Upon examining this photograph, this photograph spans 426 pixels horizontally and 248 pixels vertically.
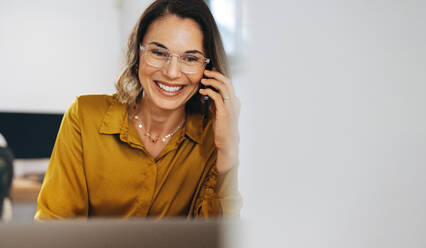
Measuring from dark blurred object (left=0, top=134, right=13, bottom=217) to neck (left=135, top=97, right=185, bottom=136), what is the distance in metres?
0.59

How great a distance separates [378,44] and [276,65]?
0.06m

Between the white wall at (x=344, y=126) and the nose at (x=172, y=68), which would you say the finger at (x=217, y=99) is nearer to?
the nose at (x=172, y=68)

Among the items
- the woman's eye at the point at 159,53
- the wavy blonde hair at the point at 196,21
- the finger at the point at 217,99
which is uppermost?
the wavy blonde hair at the point at 196,21

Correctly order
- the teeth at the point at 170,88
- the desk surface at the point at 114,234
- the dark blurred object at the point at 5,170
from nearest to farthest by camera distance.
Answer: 1. the desk surface at the point at 114,234
2. the teeth at the point at 170,88
3. the dark blurred object at the point at 5,170

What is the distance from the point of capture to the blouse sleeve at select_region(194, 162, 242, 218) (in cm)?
61

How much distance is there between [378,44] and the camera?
0.52ft

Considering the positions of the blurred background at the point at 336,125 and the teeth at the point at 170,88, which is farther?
the teeth at the point at 170,88

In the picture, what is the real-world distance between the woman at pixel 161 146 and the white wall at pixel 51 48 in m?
1.00

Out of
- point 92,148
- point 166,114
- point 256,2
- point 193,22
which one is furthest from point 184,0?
point 256,2

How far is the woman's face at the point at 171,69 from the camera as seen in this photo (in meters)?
0.64

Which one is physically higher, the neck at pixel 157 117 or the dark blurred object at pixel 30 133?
the neck at pixel 157 117

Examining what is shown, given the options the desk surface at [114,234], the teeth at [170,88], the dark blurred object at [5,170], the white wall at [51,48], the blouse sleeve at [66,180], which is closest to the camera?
the desk surface at [114,234]

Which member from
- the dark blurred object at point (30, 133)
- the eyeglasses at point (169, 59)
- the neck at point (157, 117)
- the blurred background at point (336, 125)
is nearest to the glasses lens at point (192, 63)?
the eyeglasses at point (169, 59)

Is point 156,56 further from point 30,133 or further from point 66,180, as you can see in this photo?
point 30,133
